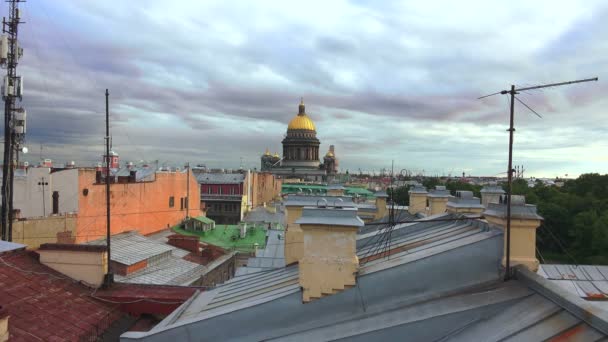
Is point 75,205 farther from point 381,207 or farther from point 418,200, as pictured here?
point 418,200

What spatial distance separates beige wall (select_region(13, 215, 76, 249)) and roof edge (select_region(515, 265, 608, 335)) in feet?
54.2

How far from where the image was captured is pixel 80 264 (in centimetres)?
836

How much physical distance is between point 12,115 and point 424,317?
51.2 feet

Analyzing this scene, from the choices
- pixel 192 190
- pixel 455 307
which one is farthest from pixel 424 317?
pixel 192 190

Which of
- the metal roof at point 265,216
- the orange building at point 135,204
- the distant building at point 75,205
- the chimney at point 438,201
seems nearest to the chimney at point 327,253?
the chimney at point 438,201

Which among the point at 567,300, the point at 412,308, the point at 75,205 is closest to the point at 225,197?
the point at 75,205

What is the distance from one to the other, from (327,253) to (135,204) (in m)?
19.4

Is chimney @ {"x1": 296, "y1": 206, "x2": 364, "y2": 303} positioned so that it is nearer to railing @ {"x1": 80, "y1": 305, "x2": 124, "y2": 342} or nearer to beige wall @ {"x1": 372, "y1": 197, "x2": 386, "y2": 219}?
railing @ {"x1": 80, "y1": 305, "x2": 124, "y2": 342}

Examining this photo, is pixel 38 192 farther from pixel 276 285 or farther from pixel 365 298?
pixel 365 298

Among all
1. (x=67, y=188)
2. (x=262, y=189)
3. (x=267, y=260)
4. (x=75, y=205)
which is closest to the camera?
(x=267, y=260)

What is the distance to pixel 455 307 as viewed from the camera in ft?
15.3

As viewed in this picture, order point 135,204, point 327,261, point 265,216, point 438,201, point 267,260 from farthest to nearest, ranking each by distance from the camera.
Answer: point 265,216 < point 135,204 < point 438,201 < point 267,260 < point 327,261

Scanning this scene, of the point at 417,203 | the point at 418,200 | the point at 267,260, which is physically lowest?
the point at 267,260

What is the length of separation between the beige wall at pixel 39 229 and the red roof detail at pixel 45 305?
794 centimetres
